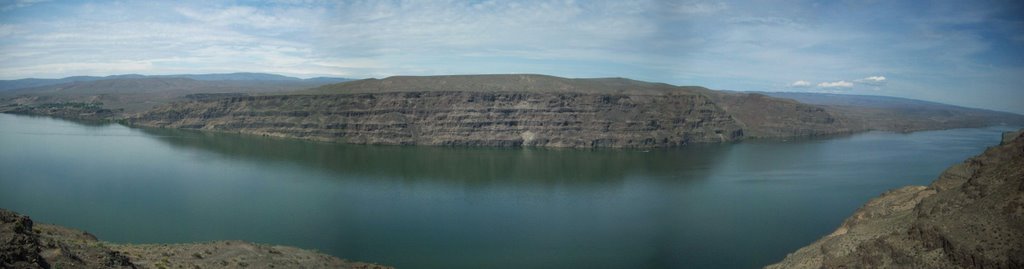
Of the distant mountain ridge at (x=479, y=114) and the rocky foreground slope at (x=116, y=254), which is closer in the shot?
the rocky foreground slope at (x=116, y=254)

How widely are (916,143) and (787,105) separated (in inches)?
939

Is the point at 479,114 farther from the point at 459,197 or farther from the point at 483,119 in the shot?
the point at 459,197

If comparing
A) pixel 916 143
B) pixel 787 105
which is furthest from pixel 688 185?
pixel 787 105

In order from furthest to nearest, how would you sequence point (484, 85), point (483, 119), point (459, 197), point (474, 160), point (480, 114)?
A: point (484, 85) → point (480, 114) → point (483, 119) → point (474, 160) → point (459, 197)

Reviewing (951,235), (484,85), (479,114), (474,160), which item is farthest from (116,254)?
(484,85)

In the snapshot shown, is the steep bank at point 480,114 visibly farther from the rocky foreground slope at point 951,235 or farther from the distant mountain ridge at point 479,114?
the rocky foreground slope at point 951,235

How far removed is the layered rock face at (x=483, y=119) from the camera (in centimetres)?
7112

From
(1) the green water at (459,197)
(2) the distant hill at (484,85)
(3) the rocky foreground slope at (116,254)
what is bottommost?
(1) the green water at (459,197)

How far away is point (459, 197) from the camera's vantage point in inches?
1467

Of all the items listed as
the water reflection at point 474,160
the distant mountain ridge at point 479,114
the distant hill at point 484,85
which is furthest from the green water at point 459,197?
the distant hill at point 484,85

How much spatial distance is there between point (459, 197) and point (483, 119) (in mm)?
36328

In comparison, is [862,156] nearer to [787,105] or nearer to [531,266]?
[787,105]

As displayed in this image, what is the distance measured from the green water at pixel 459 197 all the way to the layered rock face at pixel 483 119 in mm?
4750

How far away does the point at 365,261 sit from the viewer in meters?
21.9
